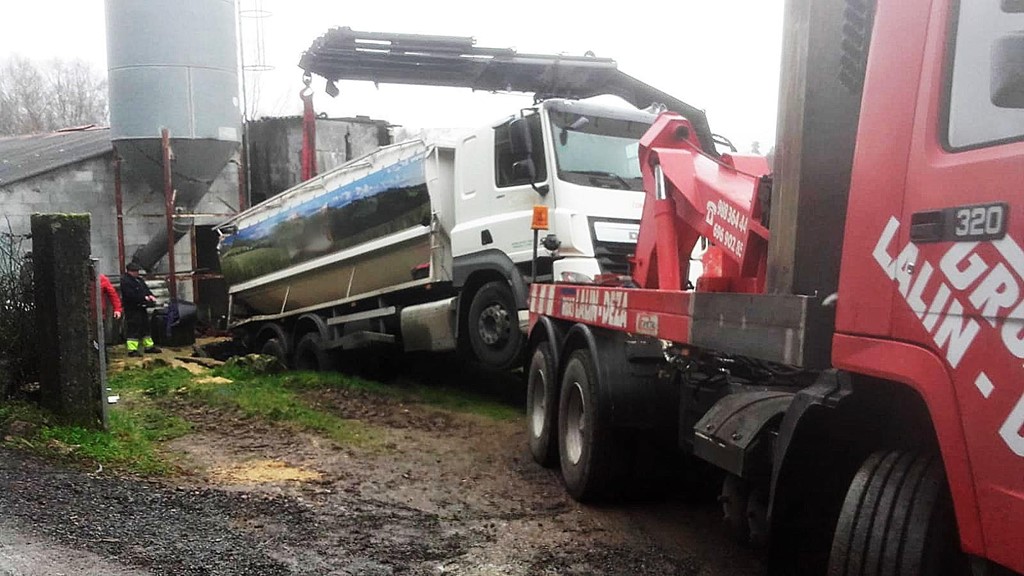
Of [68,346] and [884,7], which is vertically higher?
[884,7]

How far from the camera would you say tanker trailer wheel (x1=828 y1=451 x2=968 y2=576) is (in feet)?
7.72

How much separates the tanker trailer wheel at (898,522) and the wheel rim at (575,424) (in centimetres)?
281

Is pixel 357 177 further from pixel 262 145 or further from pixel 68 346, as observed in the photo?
pixel 262 145

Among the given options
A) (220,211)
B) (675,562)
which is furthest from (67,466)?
(220,211)

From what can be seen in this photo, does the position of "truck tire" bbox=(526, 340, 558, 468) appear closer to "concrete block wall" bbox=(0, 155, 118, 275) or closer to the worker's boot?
the worker's boot

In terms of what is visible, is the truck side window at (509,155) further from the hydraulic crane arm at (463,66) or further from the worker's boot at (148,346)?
the worker's boot at (148,346)

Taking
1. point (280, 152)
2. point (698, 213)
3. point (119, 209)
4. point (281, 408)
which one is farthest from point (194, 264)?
point (698, 213)

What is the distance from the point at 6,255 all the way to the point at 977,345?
7187 mm

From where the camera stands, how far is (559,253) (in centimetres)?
746

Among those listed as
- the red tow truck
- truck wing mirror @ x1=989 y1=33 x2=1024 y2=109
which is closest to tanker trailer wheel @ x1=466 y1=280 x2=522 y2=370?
the red tow truck

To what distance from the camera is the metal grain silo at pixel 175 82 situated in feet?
43.0

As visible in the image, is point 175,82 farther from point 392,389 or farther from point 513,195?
point 513,195

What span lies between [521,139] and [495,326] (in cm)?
183

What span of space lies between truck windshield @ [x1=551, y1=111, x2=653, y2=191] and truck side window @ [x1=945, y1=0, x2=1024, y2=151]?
208 inches
